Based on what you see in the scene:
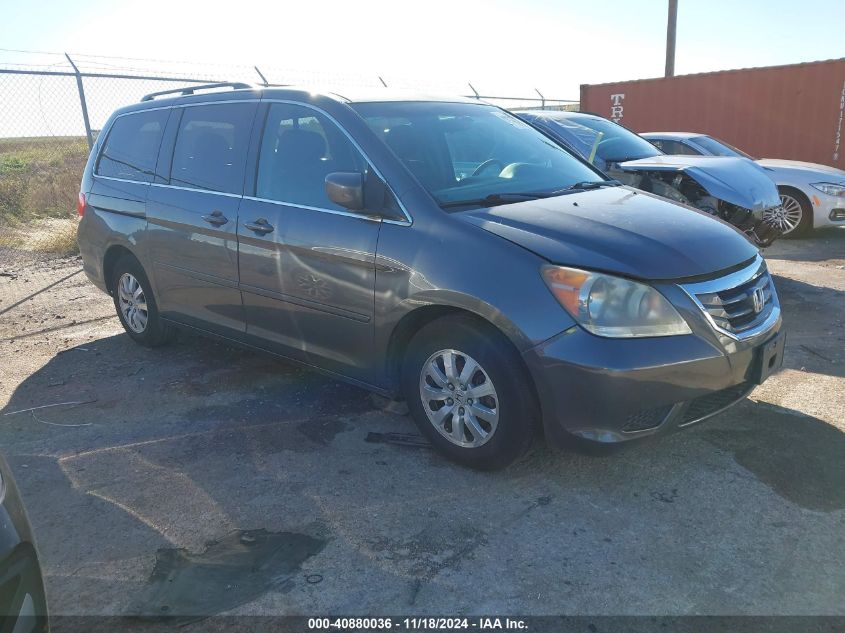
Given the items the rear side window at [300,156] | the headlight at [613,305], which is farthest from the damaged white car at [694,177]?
the headlight at [613,305]

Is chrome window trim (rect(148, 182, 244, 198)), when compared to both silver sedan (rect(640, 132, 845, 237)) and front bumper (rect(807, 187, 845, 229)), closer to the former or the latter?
silver sedan (rect(640, 132, 845, 237))

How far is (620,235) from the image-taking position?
122 inches

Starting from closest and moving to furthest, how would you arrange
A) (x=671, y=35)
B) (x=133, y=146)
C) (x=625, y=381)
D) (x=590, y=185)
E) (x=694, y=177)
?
(x=625, y=381) < (x=590, y=185) < (x=133, y=146) < (x=694, y=177) < (x=671, y=35)

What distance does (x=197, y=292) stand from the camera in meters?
4.55

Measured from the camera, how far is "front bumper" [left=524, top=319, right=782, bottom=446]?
9.20 feet

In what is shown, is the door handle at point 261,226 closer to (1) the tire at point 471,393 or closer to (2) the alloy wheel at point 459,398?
(1) the tire at point 471,393

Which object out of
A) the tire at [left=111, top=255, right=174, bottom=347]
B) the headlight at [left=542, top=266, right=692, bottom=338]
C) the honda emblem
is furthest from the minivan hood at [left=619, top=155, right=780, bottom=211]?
the tire at [left=111, top=255, right=174, bottom=347]

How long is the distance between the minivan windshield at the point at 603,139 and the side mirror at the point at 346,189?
4556 millimetres

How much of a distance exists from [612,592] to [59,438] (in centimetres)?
305

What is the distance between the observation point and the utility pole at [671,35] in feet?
61.3

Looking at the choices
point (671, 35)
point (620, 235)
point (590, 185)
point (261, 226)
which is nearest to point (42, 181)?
point (261, 226)

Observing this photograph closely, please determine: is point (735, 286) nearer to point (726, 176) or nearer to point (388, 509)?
point (388, 509)

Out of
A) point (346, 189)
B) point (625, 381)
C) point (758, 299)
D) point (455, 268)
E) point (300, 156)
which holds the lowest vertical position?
point (625, 381)

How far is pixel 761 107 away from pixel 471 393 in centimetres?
1242
